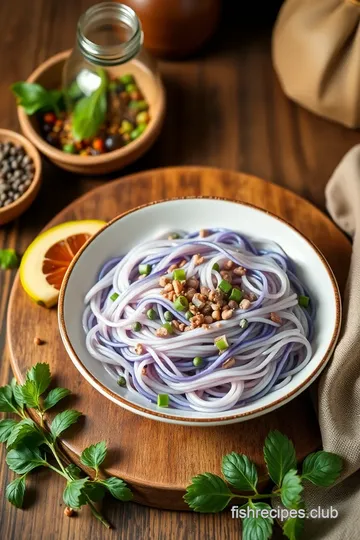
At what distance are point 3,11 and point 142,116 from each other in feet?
2.89

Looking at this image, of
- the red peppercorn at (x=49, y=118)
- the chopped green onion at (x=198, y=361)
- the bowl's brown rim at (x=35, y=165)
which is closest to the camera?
the chopped green onion at (x=198, y=361)

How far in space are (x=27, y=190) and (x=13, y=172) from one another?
97mm

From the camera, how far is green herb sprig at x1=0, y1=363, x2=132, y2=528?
1.87m

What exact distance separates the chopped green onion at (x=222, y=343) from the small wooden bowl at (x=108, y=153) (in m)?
0.79

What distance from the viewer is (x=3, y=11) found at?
2.98 metres

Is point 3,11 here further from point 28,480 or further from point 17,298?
point 28,480

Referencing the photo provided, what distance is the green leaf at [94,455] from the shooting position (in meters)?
1.87

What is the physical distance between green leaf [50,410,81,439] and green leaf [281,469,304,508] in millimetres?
561

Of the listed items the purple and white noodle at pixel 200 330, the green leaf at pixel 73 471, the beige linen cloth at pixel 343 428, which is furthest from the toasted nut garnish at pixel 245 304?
the green leaf at pixel 73 471

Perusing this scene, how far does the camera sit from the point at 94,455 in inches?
73.7

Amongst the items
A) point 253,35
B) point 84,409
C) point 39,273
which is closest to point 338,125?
point 253,35

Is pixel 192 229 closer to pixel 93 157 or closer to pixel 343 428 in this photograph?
pixel 93 157

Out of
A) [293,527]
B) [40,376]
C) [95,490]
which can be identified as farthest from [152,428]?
[293,527]

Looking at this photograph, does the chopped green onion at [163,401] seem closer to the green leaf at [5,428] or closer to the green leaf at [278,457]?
the green leaf at [278,457]
